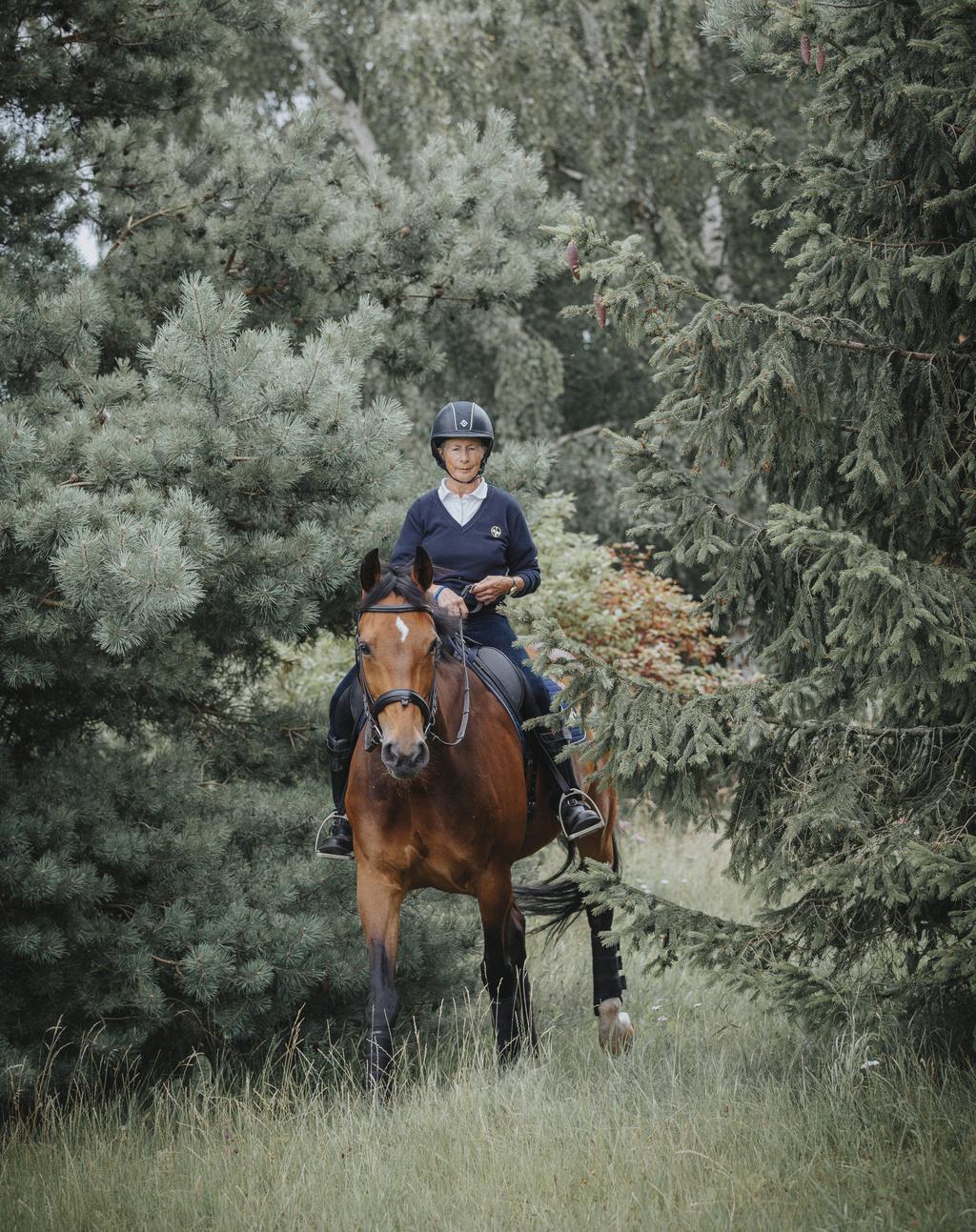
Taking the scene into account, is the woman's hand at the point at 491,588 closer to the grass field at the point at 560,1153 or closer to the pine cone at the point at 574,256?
the pine cone at the point at 574,256

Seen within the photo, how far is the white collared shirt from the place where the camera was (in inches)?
228

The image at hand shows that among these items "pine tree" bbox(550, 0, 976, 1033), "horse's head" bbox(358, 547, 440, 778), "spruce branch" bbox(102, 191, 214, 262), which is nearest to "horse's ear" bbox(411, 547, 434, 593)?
"horse's head" bbox(358, 547, 440, 778)

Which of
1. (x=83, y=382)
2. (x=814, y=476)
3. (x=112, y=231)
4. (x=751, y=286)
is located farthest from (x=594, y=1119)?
(x=751, y=286)

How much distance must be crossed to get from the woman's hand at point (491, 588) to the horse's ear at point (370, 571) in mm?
606

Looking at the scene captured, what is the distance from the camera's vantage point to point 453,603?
535 cm

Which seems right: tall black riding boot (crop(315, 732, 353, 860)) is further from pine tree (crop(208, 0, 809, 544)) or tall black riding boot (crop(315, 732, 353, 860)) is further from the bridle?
pine tree (crop(208, 0, 809, 544))

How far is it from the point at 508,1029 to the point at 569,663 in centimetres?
217

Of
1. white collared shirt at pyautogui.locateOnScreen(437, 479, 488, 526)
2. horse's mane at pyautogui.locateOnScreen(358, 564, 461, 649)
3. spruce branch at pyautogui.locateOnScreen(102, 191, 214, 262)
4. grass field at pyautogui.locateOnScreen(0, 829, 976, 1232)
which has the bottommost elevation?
grass field at pyautogui.locateOnScreen(0, 829, 976, 1232)

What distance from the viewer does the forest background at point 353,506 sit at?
445cm

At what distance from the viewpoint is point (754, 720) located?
4473 millimetres

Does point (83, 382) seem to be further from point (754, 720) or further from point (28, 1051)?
point (754, 720)

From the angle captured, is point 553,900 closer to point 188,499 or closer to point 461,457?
point 461,457

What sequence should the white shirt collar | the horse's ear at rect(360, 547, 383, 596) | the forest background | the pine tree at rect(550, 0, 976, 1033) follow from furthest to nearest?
the white shirt collar → the horse's ear at rect(360, 547, 383, 596) → the forest background → the pine tree at rect(550, 0, 976, 1033)

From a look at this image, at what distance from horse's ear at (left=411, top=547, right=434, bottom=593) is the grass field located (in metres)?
2.05
